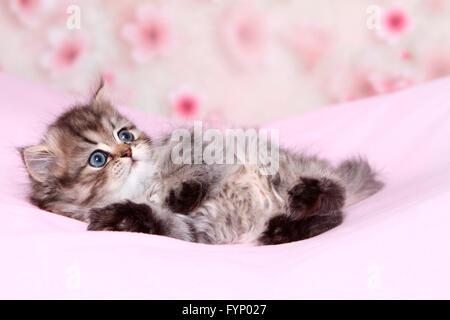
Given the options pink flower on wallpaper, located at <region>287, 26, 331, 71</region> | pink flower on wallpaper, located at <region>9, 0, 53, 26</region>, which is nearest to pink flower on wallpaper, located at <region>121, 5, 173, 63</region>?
pink flower on wallpaper, located at <region>9, 0, 53, 26</region>

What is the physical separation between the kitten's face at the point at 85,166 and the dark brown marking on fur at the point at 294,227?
1.39ft

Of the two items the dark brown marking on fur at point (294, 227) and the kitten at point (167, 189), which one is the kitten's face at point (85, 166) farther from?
the dark brown marking on fur at point (294, 227)

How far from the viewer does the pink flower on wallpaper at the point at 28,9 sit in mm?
3391

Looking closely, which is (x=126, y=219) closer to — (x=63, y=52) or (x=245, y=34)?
(x=245, y=34)

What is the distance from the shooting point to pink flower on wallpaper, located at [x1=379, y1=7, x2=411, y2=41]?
3.28 meters

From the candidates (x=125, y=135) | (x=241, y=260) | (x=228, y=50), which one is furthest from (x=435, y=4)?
(x=241, y=260)

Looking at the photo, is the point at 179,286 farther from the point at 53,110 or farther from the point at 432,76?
the point at 432,76

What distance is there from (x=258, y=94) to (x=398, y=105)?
845mm

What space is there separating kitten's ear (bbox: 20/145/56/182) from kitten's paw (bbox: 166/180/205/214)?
0.40 meters

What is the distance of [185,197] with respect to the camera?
6.36 feet

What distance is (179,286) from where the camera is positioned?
4.41ft

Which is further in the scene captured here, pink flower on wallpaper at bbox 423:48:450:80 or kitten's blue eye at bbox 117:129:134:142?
pink flower on wallpaper at bbox 423:48:450:80

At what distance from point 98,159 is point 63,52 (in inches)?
67.4

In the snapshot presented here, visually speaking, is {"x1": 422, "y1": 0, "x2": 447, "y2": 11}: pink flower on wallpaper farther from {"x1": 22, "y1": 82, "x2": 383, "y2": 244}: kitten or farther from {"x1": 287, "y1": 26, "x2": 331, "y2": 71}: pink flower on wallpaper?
{"x1": 22, "y1": 82, "x2": 383, "y2": 244}: kitten
